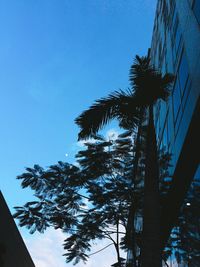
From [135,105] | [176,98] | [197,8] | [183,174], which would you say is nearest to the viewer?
[135,105]

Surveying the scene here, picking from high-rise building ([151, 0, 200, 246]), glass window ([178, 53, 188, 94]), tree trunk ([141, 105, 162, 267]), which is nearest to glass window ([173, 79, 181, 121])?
high-rise building ([151, 0, 200, 246])

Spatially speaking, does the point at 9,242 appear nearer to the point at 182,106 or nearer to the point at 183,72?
the point at 182,106

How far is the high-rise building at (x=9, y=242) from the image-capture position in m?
13.6

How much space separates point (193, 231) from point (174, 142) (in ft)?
12.5

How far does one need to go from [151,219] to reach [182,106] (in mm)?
7710

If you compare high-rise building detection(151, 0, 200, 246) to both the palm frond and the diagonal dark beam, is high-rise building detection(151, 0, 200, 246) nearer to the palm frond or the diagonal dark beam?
the diagonal dark beam

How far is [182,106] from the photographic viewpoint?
13234 millimetres

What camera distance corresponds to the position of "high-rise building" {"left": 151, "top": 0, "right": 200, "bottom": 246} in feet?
38.3

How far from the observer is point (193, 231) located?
12.4 metres

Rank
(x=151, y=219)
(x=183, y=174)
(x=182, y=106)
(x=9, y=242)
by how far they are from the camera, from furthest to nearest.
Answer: (x=9, y=242)
(x=183, y=174)
(x=182, y=106)
(x=151, y=219)

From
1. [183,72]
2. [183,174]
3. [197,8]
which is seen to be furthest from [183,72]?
[183,174]

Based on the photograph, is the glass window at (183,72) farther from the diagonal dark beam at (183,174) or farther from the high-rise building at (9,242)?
the high-rise building at (9,242)

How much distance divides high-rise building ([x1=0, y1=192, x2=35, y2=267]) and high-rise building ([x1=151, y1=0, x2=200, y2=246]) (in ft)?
22.5

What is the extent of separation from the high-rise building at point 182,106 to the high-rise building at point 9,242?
6.85m
